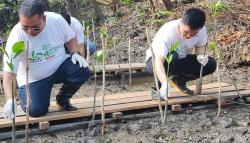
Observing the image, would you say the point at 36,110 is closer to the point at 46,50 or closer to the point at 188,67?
the point at 46,50

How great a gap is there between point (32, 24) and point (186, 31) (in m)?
1.50

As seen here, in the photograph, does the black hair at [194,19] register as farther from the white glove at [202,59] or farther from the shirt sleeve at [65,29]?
the shirt sleeve at [65,29]

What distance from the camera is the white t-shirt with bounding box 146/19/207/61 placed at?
435 centimetres

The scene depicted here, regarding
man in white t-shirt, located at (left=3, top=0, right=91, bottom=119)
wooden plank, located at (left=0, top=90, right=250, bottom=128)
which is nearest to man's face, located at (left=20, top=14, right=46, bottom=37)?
man in white t-shirt, located at (left=3, top=0, right=91, bottom=119)

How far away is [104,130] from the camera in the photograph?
409cm

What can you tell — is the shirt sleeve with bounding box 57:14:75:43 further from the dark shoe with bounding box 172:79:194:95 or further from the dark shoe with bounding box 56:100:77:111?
the dark shoe with bounding box 172:79:194:95

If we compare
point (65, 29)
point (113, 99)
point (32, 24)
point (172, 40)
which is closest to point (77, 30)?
point (113, 99)

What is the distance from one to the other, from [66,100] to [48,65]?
0.42 metres

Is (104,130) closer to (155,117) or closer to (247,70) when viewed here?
(155,117)

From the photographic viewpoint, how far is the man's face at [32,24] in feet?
11.8

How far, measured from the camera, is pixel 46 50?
4105 mm

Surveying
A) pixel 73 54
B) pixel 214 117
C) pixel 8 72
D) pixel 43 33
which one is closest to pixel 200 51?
pixel 214 117

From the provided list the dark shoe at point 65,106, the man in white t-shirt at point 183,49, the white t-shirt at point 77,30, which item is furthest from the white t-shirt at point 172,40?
the white t-shirt at point 77,30

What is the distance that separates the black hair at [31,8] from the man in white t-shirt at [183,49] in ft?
4.15
